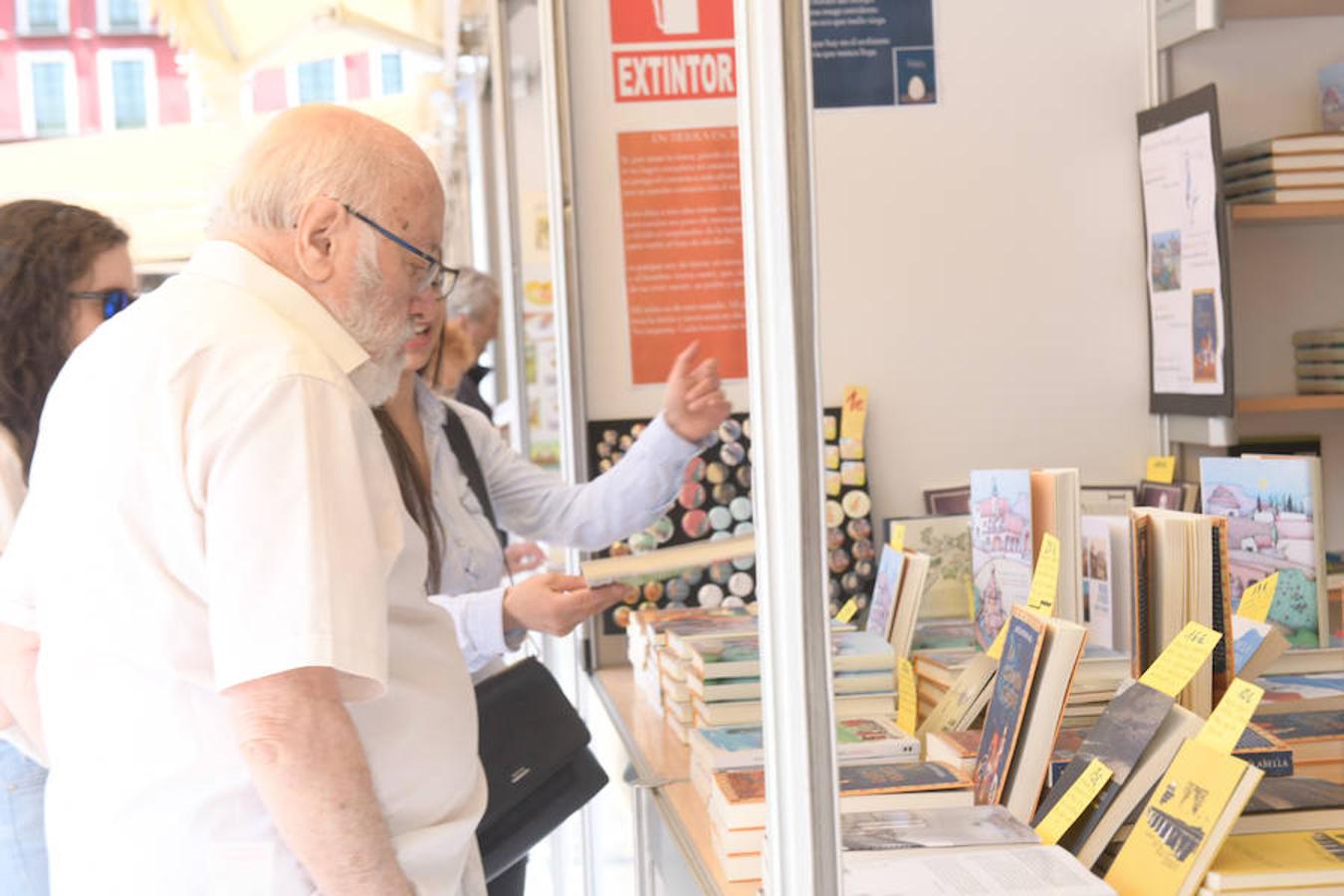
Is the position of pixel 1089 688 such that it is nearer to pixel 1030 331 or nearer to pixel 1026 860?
pixel 1026 860

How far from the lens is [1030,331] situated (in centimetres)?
314

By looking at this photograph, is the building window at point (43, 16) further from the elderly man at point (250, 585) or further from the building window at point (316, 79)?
the elderly man at point (250, 585)

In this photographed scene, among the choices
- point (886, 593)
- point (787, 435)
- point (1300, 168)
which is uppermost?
point (1300, 168)

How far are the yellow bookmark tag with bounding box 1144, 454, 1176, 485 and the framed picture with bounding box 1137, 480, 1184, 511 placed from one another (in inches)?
0.7

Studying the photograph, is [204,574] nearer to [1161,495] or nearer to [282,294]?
[282,294]

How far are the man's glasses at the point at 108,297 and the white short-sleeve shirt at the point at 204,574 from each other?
796 millimetres

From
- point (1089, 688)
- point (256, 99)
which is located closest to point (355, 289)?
point (1089, 688)

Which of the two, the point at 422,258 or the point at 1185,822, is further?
the point at 422,258

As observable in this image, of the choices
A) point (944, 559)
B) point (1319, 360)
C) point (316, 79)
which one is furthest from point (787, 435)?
point (316, 79)

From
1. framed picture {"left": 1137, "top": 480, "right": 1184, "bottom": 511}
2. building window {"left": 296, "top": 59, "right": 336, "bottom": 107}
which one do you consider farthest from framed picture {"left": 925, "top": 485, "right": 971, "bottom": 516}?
building window {"left": 296, "top": 59, "right": 336, "bottom": 107}

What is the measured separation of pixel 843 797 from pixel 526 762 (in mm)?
604

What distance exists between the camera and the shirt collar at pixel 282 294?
59.1 inches

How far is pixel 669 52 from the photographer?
3.13 meters

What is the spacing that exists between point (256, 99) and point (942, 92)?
51.5 feet
